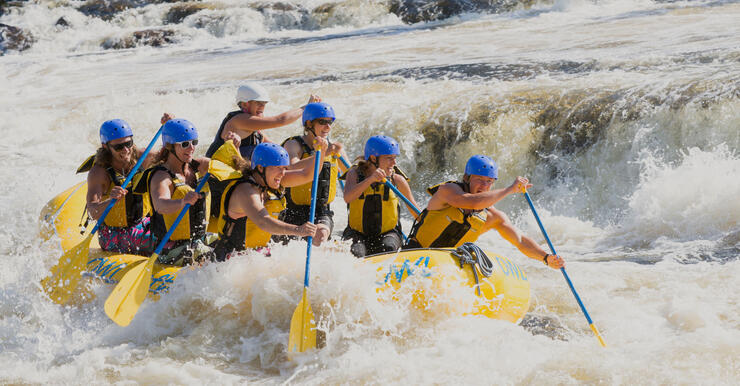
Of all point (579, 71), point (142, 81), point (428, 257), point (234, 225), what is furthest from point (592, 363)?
point (142, 81)

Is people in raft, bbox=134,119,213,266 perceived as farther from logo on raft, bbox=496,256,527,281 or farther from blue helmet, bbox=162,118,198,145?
logo on raft, bbox=496,256,527,281

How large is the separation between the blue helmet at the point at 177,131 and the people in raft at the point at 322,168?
32.4 inches

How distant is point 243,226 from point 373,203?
1070 millimetres

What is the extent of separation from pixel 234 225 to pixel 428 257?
1.24 m

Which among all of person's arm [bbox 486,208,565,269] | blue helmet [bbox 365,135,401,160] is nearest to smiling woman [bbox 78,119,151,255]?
blue helmet [bbox 365,135,401,160]

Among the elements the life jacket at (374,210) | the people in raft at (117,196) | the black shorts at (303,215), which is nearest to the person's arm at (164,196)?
the people in raft at (117,196)

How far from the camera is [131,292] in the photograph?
475 centimetres

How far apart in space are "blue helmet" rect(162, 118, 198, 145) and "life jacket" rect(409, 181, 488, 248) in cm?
166

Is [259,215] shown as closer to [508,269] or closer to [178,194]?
[178,194]

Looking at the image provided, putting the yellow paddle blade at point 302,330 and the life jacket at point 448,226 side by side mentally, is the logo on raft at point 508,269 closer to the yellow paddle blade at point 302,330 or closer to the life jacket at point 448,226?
the life jacket at point 448,226

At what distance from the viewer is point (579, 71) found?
1179cm

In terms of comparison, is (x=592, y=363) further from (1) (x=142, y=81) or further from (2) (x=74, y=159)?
(1) (x=142, y=81)

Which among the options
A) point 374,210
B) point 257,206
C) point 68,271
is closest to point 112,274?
point 68,271

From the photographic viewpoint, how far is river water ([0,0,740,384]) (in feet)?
14.4
